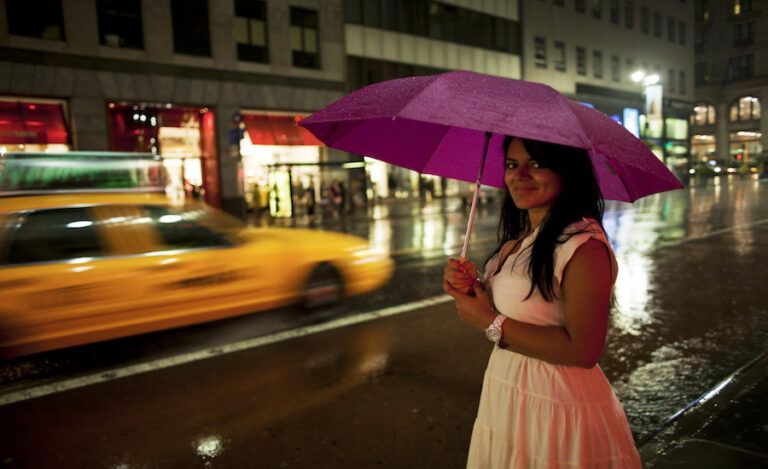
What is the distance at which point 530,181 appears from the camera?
77.0 inches

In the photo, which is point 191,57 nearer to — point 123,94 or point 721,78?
point 123,94

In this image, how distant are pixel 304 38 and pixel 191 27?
543 cm

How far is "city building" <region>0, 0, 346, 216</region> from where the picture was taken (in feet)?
61.1

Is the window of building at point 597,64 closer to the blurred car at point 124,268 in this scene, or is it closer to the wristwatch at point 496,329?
→ the blurred car at point 124,268

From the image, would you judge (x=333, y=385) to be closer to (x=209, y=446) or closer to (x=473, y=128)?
(x=209, y=446)

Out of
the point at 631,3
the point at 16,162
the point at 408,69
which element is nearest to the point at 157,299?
the point at 16,162

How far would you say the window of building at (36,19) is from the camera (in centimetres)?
1811

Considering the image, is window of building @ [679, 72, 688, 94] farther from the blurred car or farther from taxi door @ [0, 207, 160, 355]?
taxi door @ [0, 207, 160, 355]

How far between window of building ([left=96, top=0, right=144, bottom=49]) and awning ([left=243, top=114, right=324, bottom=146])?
5214 mm

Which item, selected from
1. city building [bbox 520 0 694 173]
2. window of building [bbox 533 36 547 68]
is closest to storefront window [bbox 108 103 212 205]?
city building [bbox 520 0 694 173]

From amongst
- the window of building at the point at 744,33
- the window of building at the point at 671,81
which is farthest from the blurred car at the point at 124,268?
the window of building at the point at 744,33

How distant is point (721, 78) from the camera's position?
227ft

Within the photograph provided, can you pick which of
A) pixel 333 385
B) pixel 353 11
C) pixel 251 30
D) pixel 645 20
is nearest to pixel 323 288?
pixel 333 385

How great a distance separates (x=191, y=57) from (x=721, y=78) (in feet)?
229
